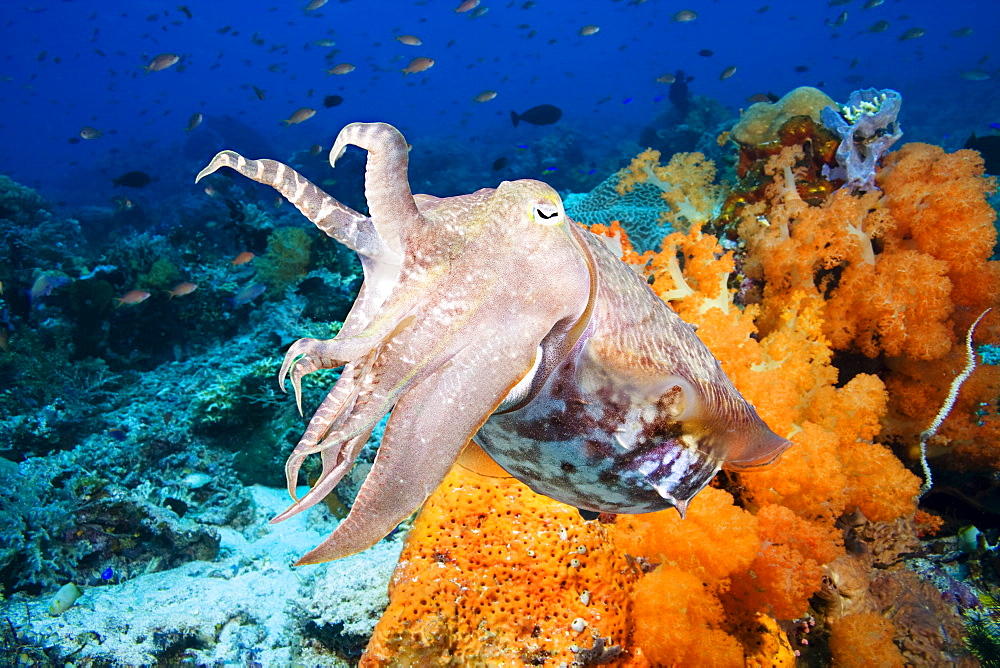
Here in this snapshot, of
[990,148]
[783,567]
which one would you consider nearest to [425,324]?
[783,567]

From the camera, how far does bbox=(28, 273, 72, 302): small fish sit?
8.63 meters

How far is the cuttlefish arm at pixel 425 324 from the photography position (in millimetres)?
1008

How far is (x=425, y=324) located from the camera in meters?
1.08

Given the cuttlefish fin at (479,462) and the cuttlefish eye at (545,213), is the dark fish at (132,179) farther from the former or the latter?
the cuttlefish eye at (545,213)

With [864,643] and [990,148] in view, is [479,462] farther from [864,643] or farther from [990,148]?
[990,148]

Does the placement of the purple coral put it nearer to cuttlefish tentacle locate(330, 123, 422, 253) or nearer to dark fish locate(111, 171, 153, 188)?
cuttlefish tentacle locate(330, 123, 422, 253)

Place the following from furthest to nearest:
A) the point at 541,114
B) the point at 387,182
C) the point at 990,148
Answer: the point at 541,114, the point at 990,148, the point at 387,182

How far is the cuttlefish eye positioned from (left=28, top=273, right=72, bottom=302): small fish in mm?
11358

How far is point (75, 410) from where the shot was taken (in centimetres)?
715

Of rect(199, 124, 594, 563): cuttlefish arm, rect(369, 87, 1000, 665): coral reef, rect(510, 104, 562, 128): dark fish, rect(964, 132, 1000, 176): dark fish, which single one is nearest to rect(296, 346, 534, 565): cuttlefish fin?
rect(199, 124, 594, 563): cuttlefish arm

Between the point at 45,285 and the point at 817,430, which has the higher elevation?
the point at 817,430

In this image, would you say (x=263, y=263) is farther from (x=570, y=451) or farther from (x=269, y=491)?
(x=570, y=451)

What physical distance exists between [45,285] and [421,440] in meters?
11.4

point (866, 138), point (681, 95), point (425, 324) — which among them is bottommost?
point (681, 95)
